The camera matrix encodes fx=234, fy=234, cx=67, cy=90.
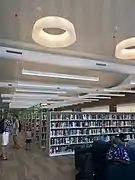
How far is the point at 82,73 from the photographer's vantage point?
935cm

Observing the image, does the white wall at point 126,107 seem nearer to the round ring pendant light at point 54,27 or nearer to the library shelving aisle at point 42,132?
the library shelving aisle at point 42,132

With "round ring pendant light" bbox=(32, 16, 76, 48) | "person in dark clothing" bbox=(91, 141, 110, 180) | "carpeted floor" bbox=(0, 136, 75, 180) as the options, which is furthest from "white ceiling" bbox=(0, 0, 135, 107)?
"carpeted floor" bbox=(0, 136, 75, 180)

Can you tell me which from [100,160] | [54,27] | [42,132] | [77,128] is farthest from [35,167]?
[54,27]

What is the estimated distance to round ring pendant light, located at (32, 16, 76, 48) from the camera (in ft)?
10.2

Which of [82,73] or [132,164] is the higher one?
[82,73]

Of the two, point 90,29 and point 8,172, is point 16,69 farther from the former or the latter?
point 90,29

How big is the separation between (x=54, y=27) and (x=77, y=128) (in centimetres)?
704

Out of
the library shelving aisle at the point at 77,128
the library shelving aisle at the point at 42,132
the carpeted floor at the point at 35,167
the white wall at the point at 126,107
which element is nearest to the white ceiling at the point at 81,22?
the carpeted floor at the point at 35,167

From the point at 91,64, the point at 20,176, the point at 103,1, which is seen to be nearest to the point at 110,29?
the point at 103,1

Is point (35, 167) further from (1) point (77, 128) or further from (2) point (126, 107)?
(2) point (126, 107)

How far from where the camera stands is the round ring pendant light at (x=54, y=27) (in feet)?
10.2

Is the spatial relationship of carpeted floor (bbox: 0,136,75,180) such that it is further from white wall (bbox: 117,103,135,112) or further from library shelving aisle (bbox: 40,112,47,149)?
white wall (bbox: 117,103,135,112)

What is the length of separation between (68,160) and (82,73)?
11.1 ft

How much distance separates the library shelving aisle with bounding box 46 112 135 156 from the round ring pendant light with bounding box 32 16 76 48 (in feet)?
18.9
